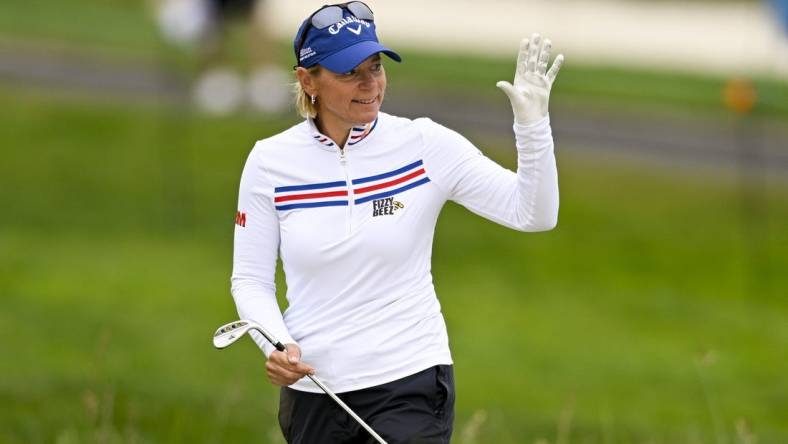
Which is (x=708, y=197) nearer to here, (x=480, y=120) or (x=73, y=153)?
(x=480, y=120)

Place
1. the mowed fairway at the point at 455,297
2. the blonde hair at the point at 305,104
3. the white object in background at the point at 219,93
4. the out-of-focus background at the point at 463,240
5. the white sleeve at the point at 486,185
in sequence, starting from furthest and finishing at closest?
the white object in background at the point at 219,93 < the out-of-focus background at the point at 463,240 < the mowed fairway at the point at 455,297 < the blonde hair at the point at 305,104 < the white sleeve at the point at 486,185

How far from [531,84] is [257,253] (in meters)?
1.14

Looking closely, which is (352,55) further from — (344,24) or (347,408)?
(347,408)

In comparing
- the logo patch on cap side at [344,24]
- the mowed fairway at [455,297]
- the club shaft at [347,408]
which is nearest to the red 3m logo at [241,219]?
the club shaft at [347,408]

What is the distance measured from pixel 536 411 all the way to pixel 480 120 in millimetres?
14112

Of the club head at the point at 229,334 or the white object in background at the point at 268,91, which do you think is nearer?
the club head at the point at 229,334

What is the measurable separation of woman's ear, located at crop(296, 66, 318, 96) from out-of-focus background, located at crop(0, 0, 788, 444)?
79 centimetres

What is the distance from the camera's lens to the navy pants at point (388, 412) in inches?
214

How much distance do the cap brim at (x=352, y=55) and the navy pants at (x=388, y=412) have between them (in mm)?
1061

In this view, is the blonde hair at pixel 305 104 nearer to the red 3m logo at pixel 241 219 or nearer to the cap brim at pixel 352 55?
the cap brim at pixel 352 55

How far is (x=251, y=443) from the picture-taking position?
9.08m

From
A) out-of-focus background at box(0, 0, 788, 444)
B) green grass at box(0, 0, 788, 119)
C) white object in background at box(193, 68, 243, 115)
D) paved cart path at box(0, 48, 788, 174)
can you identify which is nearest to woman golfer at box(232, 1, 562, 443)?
out-of-focus background at box(0, 0, 788, 444)

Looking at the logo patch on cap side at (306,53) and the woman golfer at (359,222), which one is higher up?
the logo patch on cap side at (306,53)

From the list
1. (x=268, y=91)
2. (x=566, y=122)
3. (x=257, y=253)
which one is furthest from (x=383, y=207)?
(x=566, y=122)
